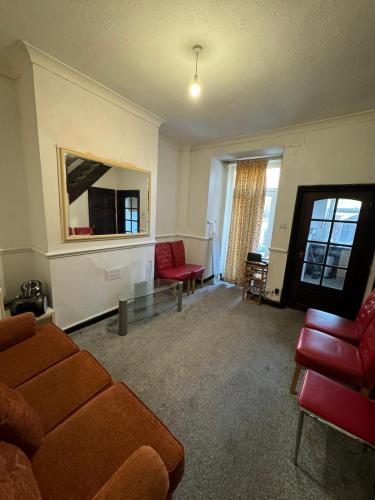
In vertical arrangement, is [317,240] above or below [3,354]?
above

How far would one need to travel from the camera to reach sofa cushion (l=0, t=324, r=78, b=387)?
1.25 metres

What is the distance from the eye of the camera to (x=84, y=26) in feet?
4.88

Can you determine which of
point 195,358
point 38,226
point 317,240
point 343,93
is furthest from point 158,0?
point 317,240

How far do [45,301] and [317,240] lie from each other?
355 centimetres

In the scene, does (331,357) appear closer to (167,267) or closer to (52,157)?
(167,267)

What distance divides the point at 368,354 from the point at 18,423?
2088 millimetres

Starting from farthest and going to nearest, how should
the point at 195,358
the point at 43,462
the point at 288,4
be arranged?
the point at 195,358 < the point at 288,4 < the point at 43,462

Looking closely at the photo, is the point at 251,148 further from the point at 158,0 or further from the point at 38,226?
the point at 38,226

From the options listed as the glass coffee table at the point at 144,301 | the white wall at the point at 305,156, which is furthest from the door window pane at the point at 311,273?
the glass coffee table at the point at 144,301

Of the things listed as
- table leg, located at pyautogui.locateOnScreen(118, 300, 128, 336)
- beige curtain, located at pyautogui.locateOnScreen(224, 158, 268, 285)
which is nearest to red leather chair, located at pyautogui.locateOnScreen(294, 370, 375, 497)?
table leg, located at pyautogui.locateOnScreen(118, 300, 128, 336)

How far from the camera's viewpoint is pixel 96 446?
90 cm

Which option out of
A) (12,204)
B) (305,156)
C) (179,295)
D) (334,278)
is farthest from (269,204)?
(12,204)

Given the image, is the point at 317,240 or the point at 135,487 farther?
the point at 317,240

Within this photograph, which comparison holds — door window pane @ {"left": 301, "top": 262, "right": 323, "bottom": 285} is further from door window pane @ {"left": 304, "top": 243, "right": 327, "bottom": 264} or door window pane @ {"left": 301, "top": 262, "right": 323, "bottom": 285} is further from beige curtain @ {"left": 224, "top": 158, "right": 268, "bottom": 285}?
beige curtain @ {"left": 224, "top": 158, "right": 268, "bottom": 285}
